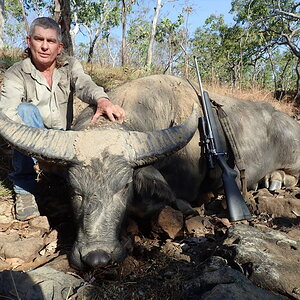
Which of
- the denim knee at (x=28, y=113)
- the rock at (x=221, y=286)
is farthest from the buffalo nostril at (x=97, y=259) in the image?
the denim knee at (x=28, y=113)

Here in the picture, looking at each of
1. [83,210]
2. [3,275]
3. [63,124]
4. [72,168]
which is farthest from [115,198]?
[63,124]

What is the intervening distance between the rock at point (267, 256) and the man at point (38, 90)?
1859 millimetres

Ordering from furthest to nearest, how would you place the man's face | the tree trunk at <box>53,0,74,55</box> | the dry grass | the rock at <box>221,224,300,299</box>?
the dry grass, the tree trunk at <box>53,0,74,55</box>, the man's face, the rock at <box>221,224,300,299</box>

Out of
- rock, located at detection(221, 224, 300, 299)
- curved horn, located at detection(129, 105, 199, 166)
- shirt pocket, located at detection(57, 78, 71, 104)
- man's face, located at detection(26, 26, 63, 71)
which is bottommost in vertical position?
rock, located at detection(221, 224, 300, 299)

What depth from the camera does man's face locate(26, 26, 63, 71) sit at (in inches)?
150

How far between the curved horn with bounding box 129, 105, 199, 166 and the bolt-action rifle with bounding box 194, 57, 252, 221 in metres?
1.10

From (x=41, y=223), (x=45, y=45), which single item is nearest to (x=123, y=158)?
(x=41, y=223)

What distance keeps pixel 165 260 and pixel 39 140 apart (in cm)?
143

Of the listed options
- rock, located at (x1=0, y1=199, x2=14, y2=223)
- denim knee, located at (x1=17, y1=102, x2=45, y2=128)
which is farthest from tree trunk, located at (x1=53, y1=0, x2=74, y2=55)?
rock, located at (x1=0, y1=199, x2=14, y2=223)

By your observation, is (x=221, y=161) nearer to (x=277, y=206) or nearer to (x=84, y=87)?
(x=277, y=206)

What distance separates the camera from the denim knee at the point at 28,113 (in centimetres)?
366

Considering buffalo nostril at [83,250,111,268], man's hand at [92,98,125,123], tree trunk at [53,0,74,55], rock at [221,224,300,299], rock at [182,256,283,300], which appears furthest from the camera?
tree trunk at [53,0,74,55]

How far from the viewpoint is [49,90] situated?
4059 mm

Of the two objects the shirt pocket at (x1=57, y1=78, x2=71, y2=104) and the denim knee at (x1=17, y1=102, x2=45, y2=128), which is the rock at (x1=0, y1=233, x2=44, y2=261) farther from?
the shirt pocket at (x1=57, y1=78, x2=71, y2=104)
